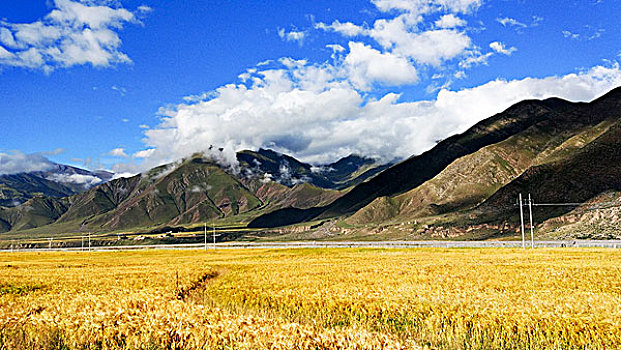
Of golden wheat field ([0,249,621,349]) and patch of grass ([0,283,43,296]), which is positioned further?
patch of grass ([0,283,43,296])

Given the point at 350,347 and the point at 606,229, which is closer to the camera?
the point at 350,347

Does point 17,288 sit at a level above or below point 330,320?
above

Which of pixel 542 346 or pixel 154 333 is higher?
pixel 154 333

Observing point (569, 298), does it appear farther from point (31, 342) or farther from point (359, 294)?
point (31, 342)

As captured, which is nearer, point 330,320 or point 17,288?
point 330,320

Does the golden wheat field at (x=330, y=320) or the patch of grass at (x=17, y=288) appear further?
the patch of grass at (x=17, y=288)

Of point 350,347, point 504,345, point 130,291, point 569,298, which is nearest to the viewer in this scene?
point 350,347

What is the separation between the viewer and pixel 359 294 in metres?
22.9

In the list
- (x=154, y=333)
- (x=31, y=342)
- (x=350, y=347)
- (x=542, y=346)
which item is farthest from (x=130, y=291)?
(x=542, y=346)

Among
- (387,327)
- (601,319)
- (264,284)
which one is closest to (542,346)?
(601,319)

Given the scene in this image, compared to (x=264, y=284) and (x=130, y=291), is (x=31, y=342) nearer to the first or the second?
(x=130, y=291)

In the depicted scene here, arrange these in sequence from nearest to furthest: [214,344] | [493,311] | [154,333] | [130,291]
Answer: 1. [214,344]
2. [154,333]
3. [493,311]
4. [130,291]

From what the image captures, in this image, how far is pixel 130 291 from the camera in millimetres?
25406

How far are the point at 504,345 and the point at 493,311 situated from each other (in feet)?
8.86
